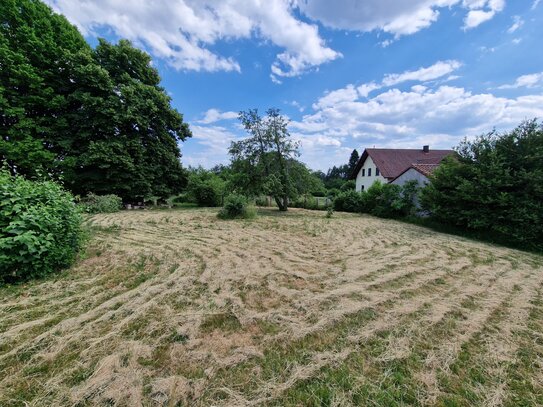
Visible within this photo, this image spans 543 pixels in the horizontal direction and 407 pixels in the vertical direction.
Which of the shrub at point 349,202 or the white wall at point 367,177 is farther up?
the white wall at point 367,177

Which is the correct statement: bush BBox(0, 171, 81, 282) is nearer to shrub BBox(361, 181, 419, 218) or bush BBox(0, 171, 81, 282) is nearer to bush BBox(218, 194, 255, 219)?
bush BBox(218, 194, 255, 219)

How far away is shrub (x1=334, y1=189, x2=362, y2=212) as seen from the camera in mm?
14569

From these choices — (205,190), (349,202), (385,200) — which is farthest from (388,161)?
(205,190)

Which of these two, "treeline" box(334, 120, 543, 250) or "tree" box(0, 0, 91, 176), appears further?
"tree" box(0, 0, 91, 176)

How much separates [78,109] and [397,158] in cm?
2491

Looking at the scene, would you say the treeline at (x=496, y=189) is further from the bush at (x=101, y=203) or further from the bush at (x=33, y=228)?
the bush at (x=101, y=203)

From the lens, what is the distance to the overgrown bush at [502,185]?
20.0 feet

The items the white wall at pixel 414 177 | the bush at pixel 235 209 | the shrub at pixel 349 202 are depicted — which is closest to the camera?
the bush at pixel 235 209

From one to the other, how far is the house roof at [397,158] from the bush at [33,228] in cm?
2109

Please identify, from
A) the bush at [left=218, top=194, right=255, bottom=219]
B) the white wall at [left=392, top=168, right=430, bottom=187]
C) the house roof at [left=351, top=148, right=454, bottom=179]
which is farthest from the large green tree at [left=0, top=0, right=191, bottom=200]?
the house roof at [left=351, top=148, right=454, bottom=179]

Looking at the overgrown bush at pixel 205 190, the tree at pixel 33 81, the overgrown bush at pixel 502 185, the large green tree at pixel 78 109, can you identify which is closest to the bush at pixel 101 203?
the large green tree at pixel 78 109

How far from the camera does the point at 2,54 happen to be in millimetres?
9609

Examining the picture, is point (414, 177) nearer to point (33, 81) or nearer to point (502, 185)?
point (502, 185)

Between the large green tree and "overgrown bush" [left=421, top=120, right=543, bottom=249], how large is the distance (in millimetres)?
15068
